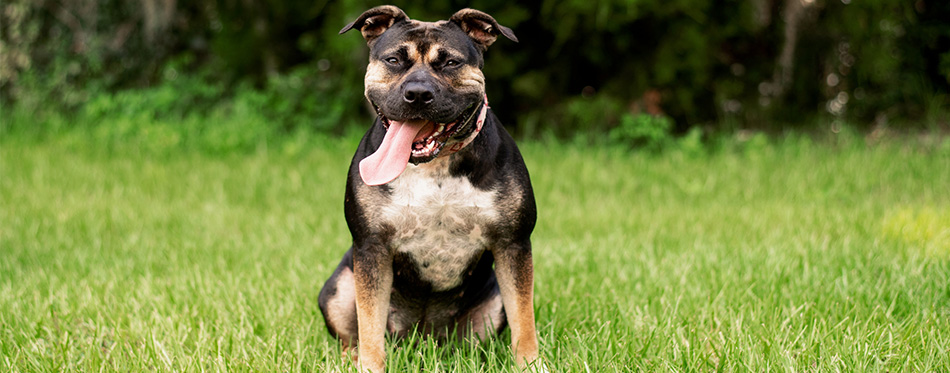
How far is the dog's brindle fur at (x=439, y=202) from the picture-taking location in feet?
8.71

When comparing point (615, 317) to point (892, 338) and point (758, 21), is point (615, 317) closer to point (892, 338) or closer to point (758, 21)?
point (892, 338)

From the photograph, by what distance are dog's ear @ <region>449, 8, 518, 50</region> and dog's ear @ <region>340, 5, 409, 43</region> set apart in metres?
0.21

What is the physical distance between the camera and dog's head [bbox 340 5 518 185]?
250 cm

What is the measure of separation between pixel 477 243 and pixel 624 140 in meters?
5.90

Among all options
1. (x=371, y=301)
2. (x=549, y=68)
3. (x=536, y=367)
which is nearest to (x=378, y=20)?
(x=371, y=301)

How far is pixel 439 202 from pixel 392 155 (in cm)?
26

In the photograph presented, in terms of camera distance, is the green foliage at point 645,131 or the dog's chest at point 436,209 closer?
Answer: the dog's chest at point 436,209

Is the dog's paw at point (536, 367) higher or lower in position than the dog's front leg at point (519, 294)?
lower

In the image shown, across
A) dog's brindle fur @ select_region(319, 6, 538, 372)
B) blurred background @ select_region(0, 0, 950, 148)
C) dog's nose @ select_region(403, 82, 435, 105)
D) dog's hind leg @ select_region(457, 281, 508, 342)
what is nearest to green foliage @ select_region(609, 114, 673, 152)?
blurred background @ select_region(0, 0, 950, 148)

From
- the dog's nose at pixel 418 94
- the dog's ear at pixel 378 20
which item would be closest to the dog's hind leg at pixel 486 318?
the dog's nose at pixel 418 94

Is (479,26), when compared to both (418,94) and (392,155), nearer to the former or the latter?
(418,94)

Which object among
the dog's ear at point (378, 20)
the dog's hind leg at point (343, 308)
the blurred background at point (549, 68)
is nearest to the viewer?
the dog's ear at point (378, 20)

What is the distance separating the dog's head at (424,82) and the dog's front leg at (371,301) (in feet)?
1.32

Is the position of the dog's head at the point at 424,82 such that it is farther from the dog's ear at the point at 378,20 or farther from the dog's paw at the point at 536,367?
the dog's paw at the point at 536,367
